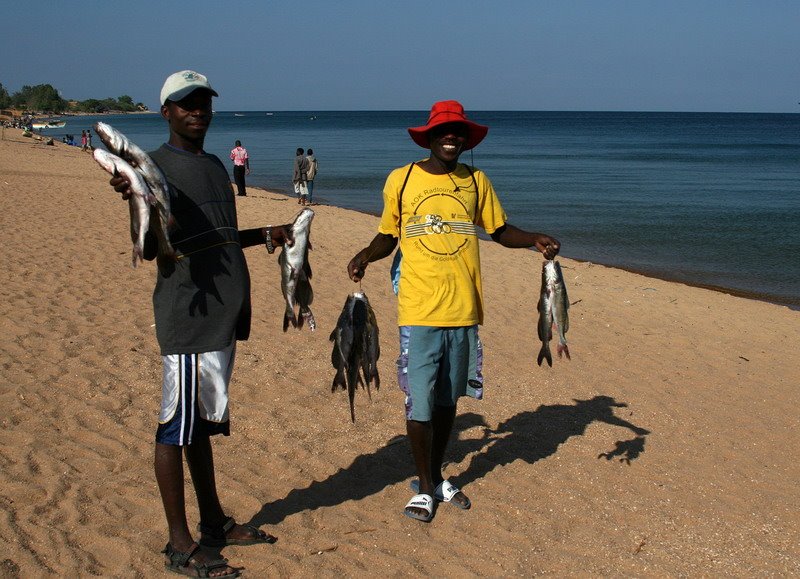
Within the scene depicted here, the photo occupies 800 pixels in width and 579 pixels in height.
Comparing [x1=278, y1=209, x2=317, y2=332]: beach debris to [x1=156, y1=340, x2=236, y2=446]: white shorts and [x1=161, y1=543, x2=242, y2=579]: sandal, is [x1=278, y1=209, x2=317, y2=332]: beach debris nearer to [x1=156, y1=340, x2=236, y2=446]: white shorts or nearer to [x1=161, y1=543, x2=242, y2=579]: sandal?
[x1=156, y1=340, x2=236, y2=446]: white shorts

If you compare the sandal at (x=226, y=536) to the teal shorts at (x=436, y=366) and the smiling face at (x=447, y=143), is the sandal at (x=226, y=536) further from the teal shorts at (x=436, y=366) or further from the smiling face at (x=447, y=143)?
the smiling face at (x=447, y=143)

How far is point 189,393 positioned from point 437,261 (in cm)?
147

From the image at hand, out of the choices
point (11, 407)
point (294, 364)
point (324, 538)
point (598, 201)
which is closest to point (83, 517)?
point (324, 538)

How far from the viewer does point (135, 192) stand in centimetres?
323

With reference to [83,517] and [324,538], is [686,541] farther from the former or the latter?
[83,517]

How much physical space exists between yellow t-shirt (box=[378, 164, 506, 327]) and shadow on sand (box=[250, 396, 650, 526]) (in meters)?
1.29

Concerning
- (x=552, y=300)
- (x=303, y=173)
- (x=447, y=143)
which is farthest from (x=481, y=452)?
(x=303, y=173)

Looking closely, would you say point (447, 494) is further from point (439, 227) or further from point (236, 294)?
point (236, 294)

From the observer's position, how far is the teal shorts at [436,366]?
170 inches

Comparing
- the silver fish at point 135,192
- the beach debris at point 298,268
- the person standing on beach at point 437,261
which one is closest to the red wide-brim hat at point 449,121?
the person standing on beach at point 437,261

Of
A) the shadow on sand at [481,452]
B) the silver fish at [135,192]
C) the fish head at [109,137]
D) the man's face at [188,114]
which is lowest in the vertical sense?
the shadow on sand at [481,452]

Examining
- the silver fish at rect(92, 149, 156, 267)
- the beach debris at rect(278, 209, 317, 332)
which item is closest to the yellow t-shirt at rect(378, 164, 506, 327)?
the beach debris at rect(278, 209, 317, 332)

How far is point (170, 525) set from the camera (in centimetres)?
379

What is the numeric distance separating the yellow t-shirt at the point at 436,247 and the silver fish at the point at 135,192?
148 centimetres
